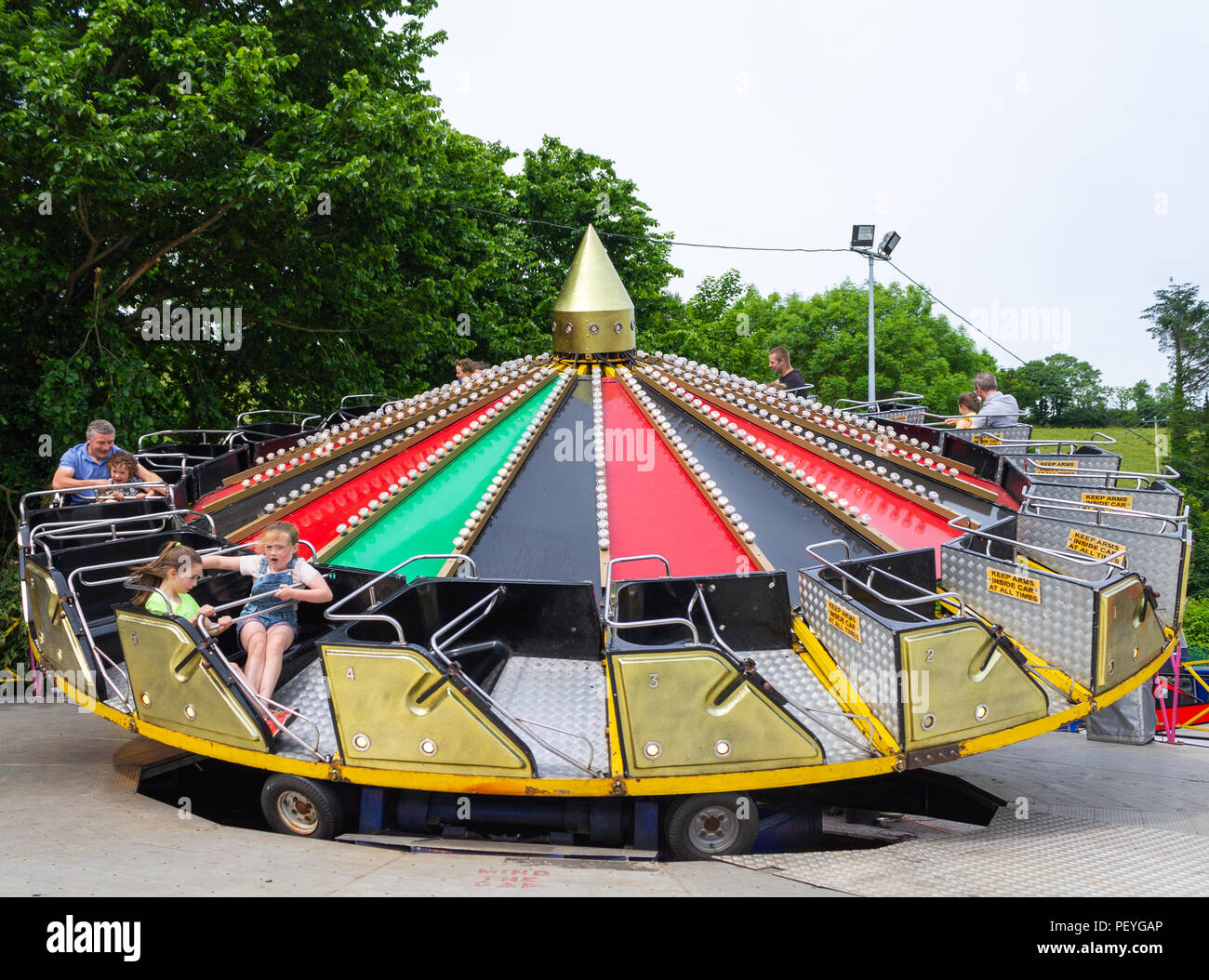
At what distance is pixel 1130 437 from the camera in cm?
5484

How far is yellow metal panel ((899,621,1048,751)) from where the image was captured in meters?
4.60

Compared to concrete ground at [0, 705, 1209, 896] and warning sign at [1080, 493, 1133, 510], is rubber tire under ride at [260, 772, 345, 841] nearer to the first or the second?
concrete ground at [0, 705, 1209, 896]

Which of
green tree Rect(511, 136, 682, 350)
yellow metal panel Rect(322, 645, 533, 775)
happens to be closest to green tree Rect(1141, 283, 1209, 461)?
green tree Rect(511, 136, 682, 350)

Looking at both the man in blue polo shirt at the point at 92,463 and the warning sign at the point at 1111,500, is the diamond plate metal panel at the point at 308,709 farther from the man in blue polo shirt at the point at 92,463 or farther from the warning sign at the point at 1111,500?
the warning sign at the point at 1111,500

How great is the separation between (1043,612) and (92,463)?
6909 millimetres

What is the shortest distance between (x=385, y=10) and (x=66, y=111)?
7705mm

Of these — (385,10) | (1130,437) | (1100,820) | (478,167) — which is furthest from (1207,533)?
(1100,820)

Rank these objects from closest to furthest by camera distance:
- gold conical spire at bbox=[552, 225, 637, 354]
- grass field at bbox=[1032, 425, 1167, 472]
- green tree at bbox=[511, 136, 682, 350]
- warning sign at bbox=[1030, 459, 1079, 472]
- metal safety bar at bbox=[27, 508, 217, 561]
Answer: metal safety bar at bbox=[27, 508, 217, 561] < gold conical spire at bbox=[552, 225, 637, 354] < warning sign at bbox=[1030, 459, 1079, 472] < green tree at bbox=[511, 136, 682, 350] < grass field at bbox=[1032, 425, 1167, 472]

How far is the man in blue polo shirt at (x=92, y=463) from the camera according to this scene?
24.9ft

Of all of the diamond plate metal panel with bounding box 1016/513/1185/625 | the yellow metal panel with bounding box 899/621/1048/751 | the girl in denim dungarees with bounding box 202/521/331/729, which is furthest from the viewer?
the diamond plate metal panel with bounding box 1016/513/1185/625

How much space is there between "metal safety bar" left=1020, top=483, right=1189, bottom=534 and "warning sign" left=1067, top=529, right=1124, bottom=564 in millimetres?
207

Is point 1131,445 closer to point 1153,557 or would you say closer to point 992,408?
point 992,408
